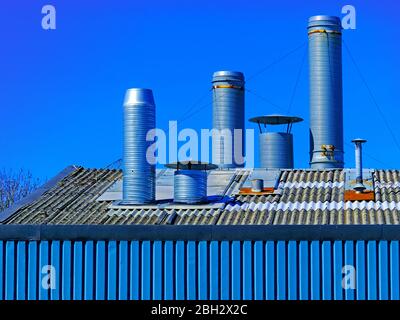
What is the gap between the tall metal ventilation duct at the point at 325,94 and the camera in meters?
27.0

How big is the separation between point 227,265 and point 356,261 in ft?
8.10

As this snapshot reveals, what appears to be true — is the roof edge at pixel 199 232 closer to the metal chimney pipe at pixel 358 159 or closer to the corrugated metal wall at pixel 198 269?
the corrugated metal wall at pixel 198 269

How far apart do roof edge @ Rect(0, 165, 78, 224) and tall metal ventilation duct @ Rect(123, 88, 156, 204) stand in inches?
86.8

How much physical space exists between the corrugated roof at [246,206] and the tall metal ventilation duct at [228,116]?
4.06 m

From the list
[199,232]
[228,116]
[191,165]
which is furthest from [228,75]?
[199,232]

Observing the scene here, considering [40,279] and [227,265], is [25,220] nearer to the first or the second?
[40,279]

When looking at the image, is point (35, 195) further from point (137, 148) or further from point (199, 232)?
point (199, 232)

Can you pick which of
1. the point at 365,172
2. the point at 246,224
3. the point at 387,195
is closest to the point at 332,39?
the point at 365,172

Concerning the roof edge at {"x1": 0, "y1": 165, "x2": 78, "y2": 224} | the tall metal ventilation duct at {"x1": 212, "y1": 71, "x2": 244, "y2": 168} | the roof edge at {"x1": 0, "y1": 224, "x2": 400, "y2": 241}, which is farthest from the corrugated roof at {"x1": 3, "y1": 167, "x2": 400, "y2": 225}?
the tall metal ventilation duct at {"x1": 212, "y1": 71, "x2": 244, "y2": 168}

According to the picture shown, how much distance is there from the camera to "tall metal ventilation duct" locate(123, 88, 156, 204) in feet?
68.5

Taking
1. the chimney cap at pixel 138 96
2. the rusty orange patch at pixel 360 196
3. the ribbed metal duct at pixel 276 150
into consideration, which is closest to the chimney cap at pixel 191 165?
the chimney cap at pixel 138 96

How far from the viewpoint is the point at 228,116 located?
28062mm

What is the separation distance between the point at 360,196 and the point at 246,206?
8.26 ft
